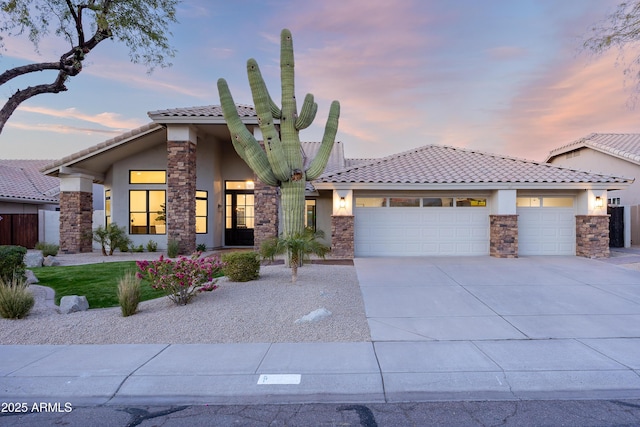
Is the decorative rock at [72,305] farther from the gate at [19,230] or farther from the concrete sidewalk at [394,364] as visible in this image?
the gate at [19,230]

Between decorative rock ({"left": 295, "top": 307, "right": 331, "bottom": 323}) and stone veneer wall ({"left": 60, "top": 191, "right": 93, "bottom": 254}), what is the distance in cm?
1376

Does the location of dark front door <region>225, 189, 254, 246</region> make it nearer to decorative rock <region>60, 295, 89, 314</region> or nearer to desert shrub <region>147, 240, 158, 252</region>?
desert shrub <region>147, 240, 158, 252</region>

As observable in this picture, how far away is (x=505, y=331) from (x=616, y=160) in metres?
20.1

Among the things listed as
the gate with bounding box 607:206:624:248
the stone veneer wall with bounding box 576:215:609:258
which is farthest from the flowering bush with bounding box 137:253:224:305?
the gate with bounding box 607:206:624:248

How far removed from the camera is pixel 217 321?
6.54 m

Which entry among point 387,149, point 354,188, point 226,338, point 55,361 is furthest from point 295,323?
point 387,149

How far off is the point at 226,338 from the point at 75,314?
11.0 feet

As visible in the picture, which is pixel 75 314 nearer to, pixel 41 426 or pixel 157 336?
pixel 157 336

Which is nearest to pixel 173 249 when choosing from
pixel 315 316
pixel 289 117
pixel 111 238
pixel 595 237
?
pixel 111 238

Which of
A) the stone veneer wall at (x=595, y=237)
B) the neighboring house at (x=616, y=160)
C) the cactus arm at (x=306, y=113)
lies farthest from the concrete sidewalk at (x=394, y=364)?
the neighboring house at (x=616, y=160)

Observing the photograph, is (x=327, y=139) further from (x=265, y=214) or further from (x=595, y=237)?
(x=595, y=237)

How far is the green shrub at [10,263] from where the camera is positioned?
840 centimetres

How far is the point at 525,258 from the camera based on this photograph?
1364 cm

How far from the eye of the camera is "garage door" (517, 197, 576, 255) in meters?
14.4
